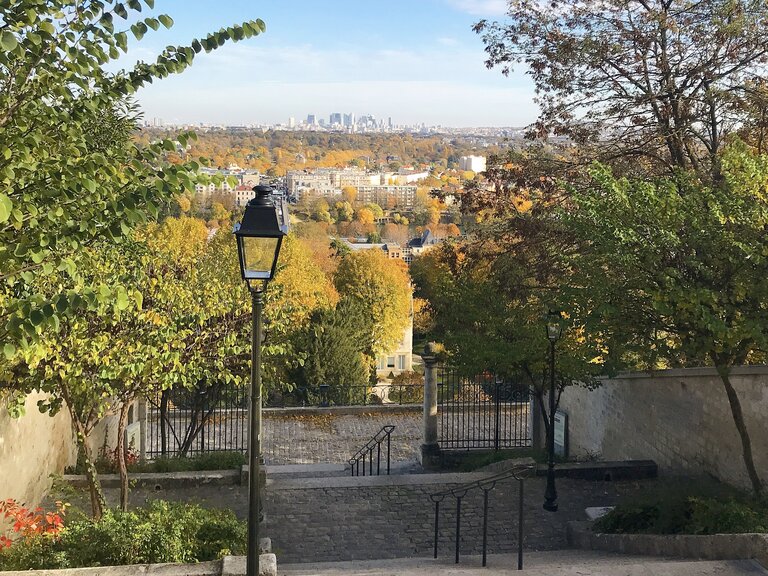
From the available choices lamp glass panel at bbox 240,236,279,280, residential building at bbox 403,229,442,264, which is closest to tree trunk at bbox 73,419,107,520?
lamp glass panel at bbox 240,236,279,280

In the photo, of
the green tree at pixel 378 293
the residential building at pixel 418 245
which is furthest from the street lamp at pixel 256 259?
the residential building at pixel 418 245

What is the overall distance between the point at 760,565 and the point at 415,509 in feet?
Answer: 17.3

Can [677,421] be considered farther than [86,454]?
Yes

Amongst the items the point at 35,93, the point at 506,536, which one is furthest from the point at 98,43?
the point at 506,536

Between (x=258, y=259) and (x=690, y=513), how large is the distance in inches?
234

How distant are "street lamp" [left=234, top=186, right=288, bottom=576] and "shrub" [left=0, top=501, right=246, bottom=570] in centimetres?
142

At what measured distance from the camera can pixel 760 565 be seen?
22.7ft

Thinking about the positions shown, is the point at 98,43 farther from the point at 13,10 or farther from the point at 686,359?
the point at 686,359

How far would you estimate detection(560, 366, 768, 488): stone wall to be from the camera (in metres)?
9.99

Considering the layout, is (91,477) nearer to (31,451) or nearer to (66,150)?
(31,451)

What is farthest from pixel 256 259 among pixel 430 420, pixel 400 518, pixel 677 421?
pixel 430 420

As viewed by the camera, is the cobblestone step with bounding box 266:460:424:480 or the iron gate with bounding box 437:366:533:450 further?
the iron gate with bounding box 437:366:533:450

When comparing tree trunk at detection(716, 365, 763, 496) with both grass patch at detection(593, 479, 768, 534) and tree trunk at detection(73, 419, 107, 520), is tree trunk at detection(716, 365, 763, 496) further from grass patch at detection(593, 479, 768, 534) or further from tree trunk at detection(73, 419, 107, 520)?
tree trunk at detection(73, 419, 107, 520)

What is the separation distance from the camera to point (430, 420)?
16.1 metres
